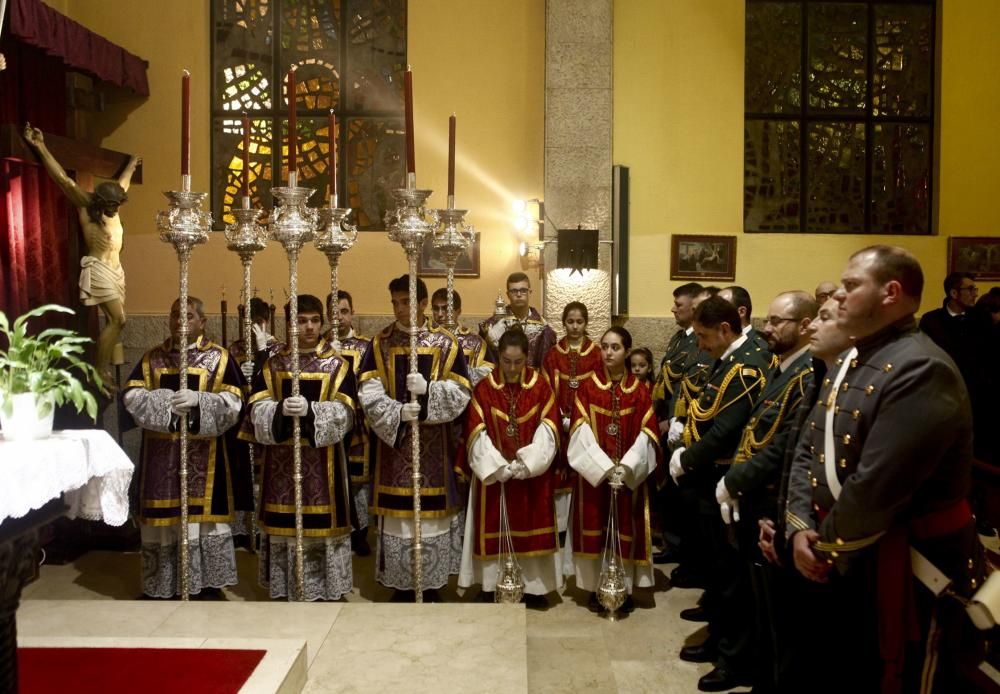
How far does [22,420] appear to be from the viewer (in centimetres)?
305

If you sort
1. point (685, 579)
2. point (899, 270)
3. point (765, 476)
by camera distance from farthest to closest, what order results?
point (685, 579), point (765, 476), point (899, 270)

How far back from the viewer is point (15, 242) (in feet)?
23.3

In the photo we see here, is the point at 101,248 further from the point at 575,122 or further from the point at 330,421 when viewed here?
the point at 575,122

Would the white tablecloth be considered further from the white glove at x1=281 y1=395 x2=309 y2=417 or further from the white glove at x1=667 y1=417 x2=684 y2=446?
the white glove at x1=667 y1=417 x2=684 y2=446

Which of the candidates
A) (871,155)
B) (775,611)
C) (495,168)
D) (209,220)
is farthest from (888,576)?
(871,155)

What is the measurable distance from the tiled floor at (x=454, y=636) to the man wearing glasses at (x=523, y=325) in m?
2.76

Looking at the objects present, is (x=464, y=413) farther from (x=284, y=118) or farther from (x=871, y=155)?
(x=871, y=155)

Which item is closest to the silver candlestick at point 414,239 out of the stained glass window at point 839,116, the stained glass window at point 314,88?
the stained glass window at point 314,88

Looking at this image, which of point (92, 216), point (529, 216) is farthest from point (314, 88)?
point (92, 216)

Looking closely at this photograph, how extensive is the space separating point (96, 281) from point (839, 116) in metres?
7.48

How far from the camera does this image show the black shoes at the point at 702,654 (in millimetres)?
4895

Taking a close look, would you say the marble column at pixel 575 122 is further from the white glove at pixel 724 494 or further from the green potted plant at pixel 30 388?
the green potted plant at pixel 30 388

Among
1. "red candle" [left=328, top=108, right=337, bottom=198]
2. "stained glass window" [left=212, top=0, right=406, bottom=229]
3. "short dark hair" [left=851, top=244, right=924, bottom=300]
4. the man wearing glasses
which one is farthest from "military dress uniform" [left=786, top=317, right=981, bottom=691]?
"stained glass window" [left=212, top=0, right=406, bottom=229]

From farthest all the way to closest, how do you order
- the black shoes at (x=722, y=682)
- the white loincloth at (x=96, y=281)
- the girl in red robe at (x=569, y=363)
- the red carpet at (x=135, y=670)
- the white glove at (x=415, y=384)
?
the white loincloth at (x=96, y=281) → the girl in red robe at (x=569, y=363) → the white glove at (x=415, y=384) → the black shoes at (x=722, y=682) → the red carpet at (x=135, y=670)
